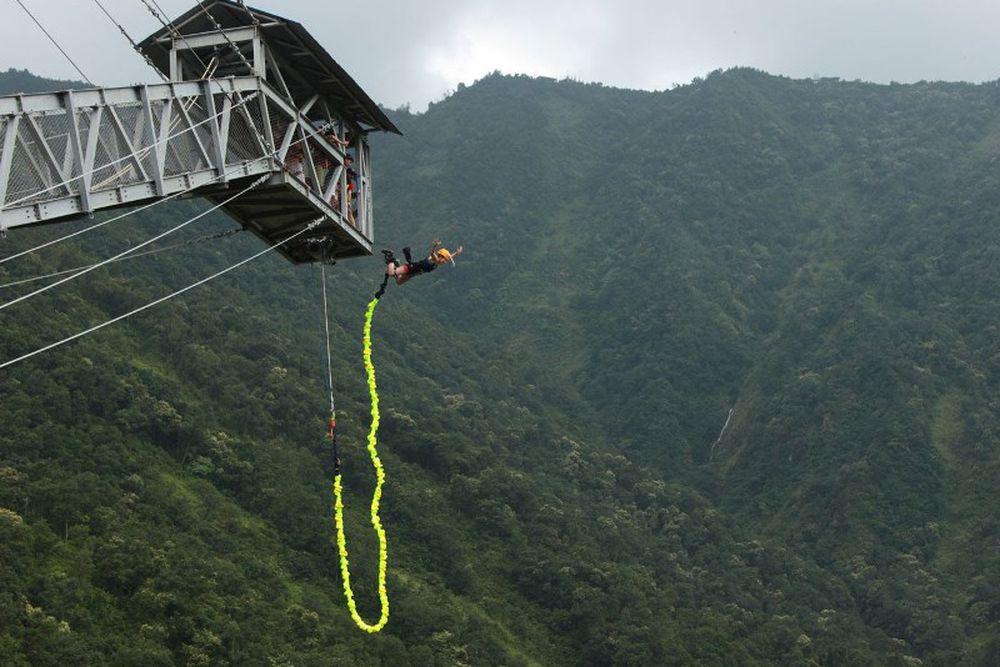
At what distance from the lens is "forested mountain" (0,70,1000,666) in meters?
52.4

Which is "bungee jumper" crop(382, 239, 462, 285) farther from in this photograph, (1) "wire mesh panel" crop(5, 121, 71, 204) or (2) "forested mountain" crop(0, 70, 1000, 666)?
(2) "forested mountain" crop(0, 70, 1000, 666)

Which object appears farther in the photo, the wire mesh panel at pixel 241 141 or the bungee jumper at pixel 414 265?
the bungee jumper at pixel 414 265

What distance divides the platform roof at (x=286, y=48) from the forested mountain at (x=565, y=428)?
28123 millimetres

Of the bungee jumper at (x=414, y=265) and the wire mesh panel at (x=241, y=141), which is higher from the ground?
the wire mesh panel at (x=241, y=141)

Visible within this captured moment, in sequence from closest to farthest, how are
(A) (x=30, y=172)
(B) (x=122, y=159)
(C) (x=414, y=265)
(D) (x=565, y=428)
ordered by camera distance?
(A) (x=30, y=172)
(B) (x=122, y=159)
(C) (x=414, y=265)
(D) (x=565, y=428)

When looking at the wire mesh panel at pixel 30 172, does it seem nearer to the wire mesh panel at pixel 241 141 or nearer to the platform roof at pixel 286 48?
the wire mesh panel at pixel 241 141

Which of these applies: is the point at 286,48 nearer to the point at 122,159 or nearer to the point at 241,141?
the point at 241,141

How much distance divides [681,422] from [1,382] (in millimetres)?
63651

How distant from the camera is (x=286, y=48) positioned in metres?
20.2

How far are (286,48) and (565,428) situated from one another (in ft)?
252

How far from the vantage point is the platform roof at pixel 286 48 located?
19.8 metres

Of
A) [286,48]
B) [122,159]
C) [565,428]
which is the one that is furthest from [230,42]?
[565,428]

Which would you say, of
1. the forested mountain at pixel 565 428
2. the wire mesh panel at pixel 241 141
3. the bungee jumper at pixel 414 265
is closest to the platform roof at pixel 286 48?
the wire mesh panel at pixel 241 141

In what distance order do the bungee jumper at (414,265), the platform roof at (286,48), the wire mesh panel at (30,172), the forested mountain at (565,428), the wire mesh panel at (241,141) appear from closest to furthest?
the wire mesh panel at (30,172), the wire mesh panel at (241,141), the platform roof at (286,48), the bungee jumper at (414,265), the forested mountain at (565,428)
